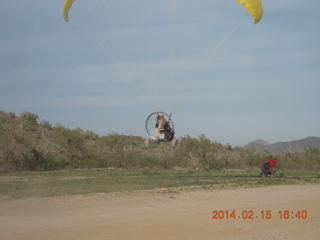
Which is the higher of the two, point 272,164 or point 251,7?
point 251,7

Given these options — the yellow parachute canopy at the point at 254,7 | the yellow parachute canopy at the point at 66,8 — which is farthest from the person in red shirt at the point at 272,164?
the yellow parachute canopy at the point at 66,8

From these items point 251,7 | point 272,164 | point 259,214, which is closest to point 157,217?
point 259,214

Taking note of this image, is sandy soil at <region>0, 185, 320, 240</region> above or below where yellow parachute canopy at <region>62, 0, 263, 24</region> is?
below

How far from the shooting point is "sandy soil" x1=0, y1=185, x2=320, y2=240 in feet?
35.8

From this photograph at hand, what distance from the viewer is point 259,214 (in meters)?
13.6

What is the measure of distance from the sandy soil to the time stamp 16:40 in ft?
0.18

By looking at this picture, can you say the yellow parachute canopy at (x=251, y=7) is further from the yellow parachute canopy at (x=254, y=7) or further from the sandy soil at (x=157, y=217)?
the sandy soil at (x=157, y=217)

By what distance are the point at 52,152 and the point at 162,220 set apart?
1071 inches

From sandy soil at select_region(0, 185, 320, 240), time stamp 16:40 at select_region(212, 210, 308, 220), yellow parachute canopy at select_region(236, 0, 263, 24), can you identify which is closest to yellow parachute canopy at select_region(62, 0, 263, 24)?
yellow parachute canopy at select_region(236, 0, 263, 24)

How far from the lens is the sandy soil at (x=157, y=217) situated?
35.8ft

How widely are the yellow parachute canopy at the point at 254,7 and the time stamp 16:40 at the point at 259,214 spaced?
7.96 meters

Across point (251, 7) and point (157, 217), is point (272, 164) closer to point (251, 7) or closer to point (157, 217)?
point (251, 7)

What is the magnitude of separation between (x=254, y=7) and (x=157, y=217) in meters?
9.32

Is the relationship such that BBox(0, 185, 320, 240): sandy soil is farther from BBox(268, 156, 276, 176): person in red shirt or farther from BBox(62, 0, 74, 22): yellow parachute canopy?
BBox(268, 156, 276, 176): person in red shirt
